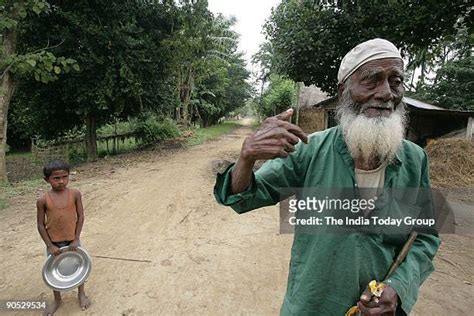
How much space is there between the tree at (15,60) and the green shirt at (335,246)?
6.57 metres

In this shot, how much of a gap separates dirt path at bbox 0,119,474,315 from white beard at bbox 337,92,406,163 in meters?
2.33

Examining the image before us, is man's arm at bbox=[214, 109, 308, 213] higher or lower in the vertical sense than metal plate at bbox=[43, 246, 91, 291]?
higher

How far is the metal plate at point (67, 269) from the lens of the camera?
294cm

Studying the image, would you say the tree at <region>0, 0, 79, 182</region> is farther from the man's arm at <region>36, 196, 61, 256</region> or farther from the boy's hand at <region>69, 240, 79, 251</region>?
the boy's hand at <region>69, 240, 79, 251</region>

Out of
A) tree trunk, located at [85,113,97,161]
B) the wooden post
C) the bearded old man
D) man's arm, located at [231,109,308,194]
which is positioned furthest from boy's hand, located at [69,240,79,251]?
the wooden post

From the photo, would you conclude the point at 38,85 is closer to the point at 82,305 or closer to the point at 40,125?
the point at 40,125

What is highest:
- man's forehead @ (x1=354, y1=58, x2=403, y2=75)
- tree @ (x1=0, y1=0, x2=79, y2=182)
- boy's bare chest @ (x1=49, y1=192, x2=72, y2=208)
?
tree @ (x1=0, y1=0, x2=79, y2=182)

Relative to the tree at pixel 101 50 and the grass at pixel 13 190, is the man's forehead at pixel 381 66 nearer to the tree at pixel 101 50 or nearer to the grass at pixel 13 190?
the grass at pixel 13 190

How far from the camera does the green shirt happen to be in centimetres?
129

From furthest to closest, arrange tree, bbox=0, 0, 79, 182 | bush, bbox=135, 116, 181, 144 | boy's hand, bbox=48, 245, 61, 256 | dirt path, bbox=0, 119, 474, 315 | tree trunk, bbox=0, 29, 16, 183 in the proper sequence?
bush, bbox=135, 116, 181, 144 → tree trunk, bbox=0, 29, 16, 183 → tree, bbox=0, 0, 79, 182 → dirt path, bbox=0, 119, 474, 315 → boy's hand, bbox=48, 245, 61, 256

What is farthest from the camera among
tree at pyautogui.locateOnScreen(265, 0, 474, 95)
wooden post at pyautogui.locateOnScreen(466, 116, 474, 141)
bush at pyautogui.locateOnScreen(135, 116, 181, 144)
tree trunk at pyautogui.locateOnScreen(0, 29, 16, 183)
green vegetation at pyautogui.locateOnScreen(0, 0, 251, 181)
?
bush at pyautogui.locateOnScreen(135, 116, 181, 144)

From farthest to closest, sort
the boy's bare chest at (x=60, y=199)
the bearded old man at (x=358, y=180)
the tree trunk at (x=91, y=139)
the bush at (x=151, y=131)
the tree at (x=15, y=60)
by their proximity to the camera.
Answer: the bush at (x=151, y=131)
the tree trunk at (x=91, y=139)
the tree at (x=15, y=60)
the boy's bare chest at (x=60, y=199)
the bearded old man at (x=358, y=180)

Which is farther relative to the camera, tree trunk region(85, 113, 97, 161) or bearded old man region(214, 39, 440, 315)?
tree trunk region(85, 113, 97, 161)

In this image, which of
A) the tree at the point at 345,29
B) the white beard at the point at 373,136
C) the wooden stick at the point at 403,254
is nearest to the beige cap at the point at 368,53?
the white beard at the point at 373,136
